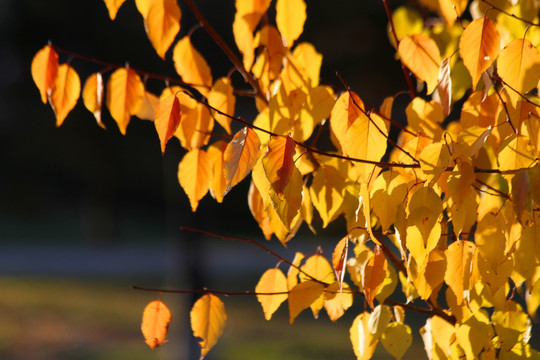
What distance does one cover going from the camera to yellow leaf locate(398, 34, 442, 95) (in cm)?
148

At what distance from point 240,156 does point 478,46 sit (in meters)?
0.48

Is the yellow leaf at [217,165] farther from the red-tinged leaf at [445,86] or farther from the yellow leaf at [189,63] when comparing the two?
the red-tinged leaf at [445,86]

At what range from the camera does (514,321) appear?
157cm

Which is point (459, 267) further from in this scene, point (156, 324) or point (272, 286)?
point (156, 324)

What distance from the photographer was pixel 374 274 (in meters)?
1.32

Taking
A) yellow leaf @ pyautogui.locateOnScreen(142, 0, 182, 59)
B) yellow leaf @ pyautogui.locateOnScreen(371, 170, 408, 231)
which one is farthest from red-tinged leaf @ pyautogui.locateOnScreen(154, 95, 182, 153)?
yellow leaf @ pyautogui.locateOnScreen(371, 170, 408, 231)

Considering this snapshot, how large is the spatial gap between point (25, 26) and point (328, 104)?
50.2ft

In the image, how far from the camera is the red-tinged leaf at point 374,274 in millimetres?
1306

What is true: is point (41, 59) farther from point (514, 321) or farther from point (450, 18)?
point (514, 321)

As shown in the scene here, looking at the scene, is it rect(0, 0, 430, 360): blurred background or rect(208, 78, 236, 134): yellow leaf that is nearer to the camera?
rect(208, 78, 236, 134): yellow leaf

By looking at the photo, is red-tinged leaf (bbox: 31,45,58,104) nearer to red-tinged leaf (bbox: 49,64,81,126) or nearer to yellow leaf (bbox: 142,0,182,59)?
red-tinged leaf (bbox: 49,64,81,126)

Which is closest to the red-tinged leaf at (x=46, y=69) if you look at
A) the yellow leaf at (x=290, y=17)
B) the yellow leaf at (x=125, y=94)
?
the yellow leaf at (x=125, y=94)

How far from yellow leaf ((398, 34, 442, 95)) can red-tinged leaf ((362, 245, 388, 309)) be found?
0.39 metres

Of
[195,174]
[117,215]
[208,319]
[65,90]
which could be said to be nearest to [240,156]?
[195,174]
